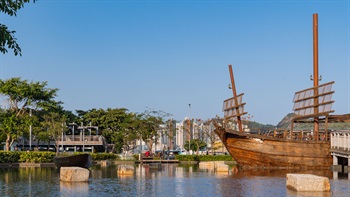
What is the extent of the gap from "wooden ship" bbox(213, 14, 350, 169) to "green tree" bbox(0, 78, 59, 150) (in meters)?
33.7

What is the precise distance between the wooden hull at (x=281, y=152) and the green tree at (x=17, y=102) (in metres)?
35.5

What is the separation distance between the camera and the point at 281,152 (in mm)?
43719

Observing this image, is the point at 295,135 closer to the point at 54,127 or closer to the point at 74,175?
the point at 74,175

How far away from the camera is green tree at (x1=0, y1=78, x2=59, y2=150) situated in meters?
68.8

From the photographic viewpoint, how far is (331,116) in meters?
46.0

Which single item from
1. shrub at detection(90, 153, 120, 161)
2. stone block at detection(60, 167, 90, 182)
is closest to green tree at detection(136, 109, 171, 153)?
shrub at detection(90, 153, 120, 161)

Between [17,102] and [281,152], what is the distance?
44322 mm

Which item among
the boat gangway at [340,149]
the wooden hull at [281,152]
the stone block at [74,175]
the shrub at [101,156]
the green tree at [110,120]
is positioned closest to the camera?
the stone block at [74,175]

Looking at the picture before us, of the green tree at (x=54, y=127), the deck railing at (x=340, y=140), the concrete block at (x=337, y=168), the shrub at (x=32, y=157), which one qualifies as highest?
the green tree at (x=54, y=127)

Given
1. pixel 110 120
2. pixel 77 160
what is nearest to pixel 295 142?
pixel 77 160

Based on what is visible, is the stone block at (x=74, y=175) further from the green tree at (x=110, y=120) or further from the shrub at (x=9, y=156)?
the green tree at (x=110, y=120)

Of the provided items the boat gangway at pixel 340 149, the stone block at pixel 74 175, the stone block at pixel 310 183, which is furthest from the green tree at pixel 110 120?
the stone block at pixel 310 183

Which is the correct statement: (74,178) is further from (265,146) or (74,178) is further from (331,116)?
(331,116)

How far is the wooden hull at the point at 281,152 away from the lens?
142ft
